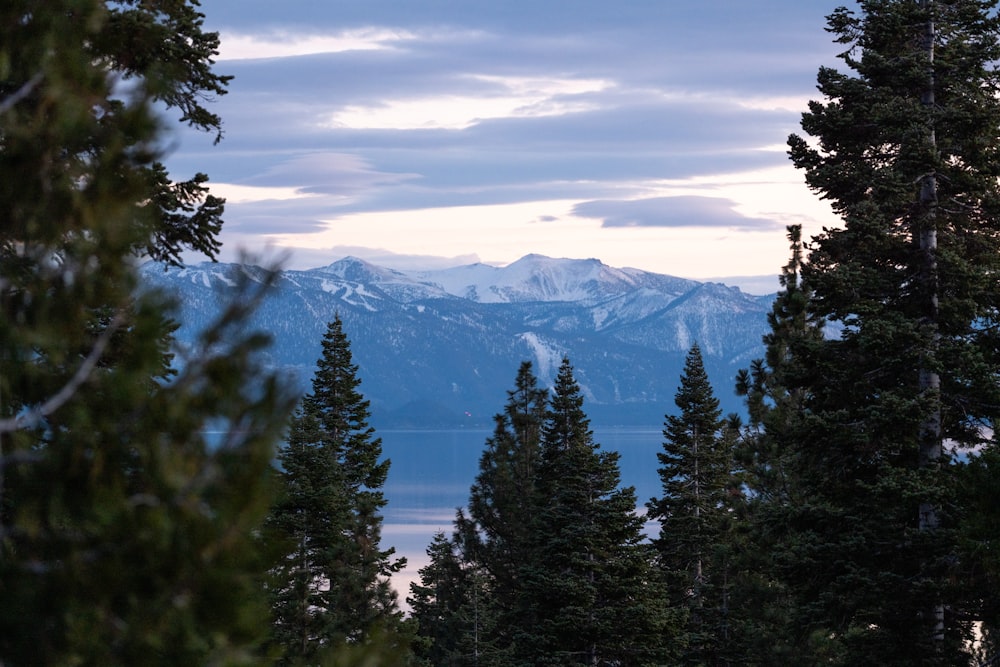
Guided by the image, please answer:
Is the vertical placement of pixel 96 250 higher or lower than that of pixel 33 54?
lower

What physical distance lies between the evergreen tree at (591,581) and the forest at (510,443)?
0.33ft

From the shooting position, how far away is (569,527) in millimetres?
32969

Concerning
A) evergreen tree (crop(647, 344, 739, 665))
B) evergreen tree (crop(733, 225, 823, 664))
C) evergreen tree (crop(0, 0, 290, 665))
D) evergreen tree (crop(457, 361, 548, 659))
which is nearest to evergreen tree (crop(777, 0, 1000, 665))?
evergreen tree (crop(733, 225, 823, 664))

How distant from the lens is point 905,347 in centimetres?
1945

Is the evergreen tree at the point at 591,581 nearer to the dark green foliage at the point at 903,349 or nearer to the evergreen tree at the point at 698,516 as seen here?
the evergreen tree at the point at 698,516

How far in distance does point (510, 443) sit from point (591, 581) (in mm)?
27391

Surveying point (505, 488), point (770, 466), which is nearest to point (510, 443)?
point (505, 488)

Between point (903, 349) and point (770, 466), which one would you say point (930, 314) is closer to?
point (903, 349)

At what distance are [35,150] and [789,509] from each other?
57.8 feet

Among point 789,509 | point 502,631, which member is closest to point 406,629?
point 789,509

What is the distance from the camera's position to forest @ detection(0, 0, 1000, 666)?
475cm

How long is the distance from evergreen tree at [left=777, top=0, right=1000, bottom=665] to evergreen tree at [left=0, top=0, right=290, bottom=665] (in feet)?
50.4

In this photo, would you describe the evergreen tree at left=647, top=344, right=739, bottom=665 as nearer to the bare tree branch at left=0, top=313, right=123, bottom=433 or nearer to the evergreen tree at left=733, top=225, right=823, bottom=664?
the evergreen tree at left=733, top=225, right=823, bottom=664

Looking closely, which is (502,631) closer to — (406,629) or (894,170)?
(406,629)
